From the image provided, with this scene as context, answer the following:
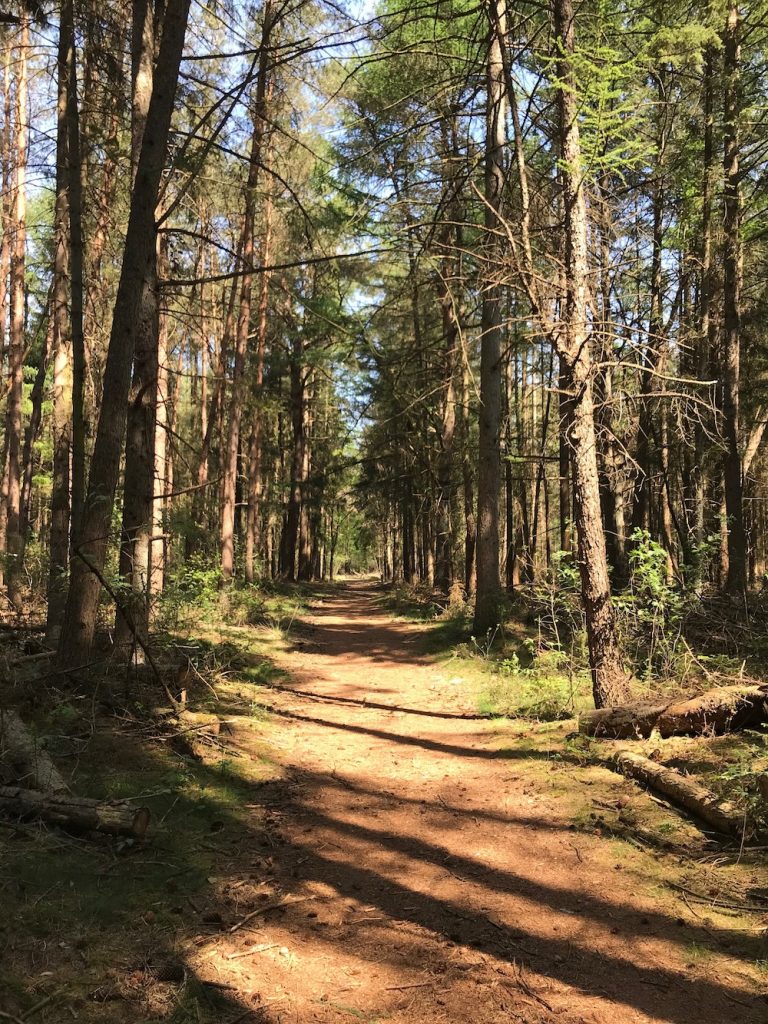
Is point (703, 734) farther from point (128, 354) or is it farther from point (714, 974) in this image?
point (128, 354)

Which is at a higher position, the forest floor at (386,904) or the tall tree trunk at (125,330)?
the tall tree trunk at (125,330)

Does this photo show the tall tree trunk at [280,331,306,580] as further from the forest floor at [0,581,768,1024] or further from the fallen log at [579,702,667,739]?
the forest floor at [0,581,768,1024]

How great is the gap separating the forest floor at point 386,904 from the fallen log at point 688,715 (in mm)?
471

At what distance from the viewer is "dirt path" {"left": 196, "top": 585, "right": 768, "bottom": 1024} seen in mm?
2914

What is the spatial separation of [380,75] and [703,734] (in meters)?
14.8

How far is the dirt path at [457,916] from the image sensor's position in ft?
9.56

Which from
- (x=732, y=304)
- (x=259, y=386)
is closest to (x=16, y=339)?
(x=259, y=386)

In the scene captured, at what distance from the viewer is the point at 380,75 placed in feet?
47.0

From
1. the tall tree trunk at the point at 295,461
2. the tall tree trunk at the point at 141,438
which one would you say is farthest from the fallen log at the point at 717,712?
the tall tree trunk at the point at 295,461

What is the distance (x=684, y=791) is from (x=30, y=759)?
465 cm

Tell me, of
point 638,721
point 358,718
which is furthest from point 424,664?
point 638,721

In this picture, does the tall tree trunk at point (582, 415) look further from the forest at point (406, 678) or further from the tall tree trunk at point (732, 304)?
the tall tree trunk at point (732, 304)

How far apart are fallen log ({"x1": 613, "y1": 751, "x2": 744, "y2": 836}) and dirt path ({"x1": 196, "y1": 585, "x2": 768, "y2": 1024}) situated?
63 cm

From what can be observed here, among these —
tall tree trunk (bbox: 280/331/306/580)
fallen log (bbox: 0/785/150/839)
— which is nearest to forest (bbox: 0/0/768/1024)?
fallen log (bbox: 0/785/150/839)
